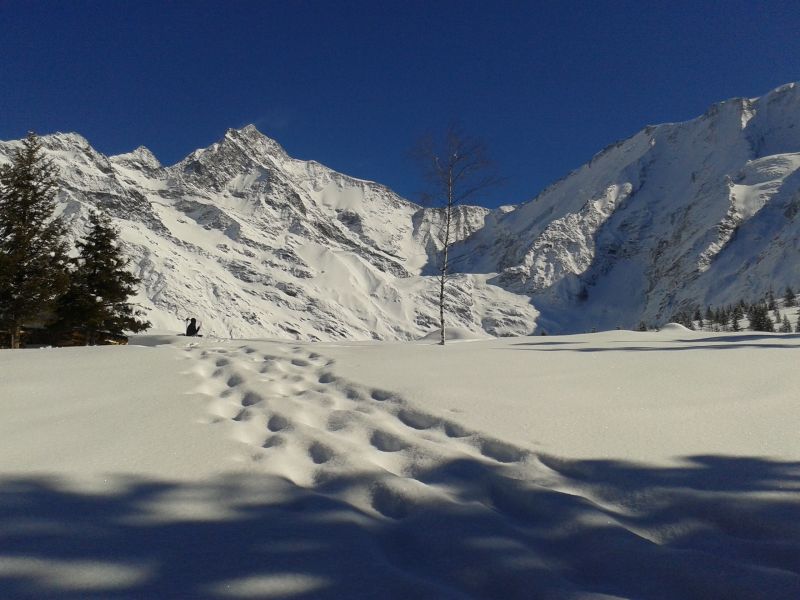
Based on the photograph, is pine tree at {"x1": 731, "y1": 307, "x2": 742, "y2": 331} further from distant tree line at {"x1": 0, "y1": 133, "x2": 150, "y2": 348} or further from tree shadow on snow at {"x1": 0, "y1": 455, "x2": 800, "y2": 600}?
tree shadow on snow at {"x1": 0, "y1": 455, "x2": 800, "y2": 600}

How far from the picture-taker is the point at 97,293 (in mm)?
19453

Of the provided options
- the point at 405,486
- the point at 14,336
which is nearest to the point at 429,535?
the point at 405,486

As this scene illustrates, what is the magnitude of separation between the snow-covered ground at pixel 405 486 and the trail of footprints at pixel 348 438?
2cm

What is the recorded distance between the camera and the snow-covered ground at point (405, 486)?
6.31 feet

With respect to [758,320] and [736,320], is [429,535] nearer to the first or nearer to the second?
[758,320]

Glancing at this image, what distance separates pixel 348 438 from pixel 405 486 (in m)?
1.02

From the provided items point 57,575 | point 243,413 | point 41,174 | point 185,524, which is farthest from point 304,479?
point 41,174

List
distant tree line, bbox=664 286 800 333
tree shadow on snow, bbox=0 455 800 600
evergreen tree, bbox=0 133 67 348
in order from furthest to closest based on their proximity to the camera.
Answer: distant tree line, bbox=664 286 800 333
evergreen tree, bbox=0 133 67 348
tree shadow on snow, bbox=0 455 800 600

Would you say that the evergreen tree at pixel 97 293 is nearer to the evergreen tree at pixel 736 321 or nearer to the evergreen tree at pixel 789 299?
the evergreen tree at pixel 736 321

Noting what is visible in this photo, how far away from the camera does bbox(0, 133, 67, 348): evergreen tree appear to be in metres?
15.0

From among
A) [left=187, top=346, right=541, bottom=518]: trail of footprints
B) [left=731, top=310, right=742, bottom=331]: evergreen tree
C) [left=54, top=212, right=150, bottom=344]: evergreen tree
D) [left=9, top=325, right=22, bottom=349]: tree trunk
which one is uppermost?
[left=731, top=310, right=742, bottom=331]: evergreen tree

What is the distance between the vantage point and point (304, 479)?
3002 millimetres

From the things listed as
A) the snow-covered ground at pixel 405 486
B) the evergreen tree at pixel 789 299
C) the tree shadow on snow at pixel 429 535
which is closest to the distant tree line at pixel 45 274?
the snow-covered ground at pixel 405 486

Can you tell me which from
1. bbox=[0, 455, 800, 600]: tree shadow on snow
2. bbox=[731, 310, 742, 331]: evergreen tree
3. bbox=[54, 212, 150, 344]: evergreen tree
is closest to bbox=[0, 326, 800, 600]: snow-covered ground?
bbox=[0, 455, 800, 600]: tree shadow on snow
